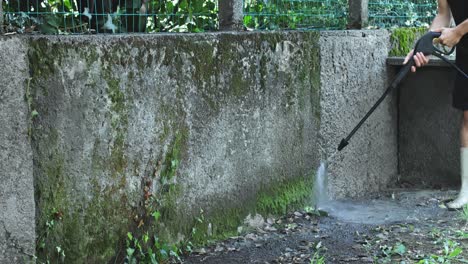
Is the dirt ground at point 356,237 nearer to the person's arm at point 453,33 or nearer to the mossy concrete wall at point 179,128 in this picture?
the mossy concrete wall at point 179,128

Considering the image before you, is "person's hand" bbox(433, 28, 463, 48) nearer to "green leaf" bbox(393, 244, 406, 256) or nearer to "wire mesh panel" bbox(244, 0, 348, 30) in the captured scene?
"wire mesh panel" bbox(244, 0, 348, 30)

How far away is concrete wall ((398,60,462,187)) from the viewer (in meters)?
6.47

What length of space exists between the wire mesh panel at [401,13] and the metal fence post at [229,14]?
185 cm

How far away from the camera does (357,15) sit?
6.31 meters

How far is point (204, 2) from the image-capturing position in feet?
16.6

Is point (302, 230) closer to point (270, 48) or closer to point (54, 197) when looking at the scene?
point (270, 48)

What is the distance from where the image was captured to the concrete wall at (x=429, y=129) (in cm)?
647

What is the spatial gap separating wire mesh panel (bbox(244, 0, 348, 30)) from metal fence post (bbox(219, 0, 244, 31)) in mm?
215

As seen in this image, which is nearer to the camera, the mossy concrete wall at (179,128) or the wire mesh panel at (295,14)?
the mossy concrete wall at (179,128)

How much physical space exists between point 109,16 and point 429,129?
327 centimetres

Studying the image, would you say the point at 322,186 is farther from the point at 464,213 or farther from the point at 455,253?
the point at 455,253

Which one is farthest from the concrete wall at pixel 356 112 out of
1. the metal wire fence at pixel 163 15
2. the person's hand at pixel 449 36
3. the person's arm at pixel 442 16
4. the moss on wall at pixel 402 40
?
the person's hand at pixel 449 36

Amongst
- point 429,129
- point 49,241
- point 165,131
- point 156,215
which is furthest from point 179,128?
point 429,129

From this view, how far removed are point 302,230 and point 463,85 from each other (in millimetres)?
1592
